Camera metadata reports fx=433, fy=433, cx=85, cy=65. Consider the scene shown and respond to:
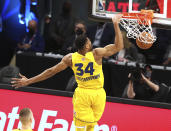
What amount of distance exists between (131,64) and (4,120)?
2.92 m

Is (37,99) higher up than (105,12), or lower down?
lower down

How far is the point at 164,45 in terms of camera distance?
1050 cm

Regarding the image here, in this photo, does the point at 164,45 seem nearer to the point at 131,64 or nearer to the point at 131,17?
the point at 131,64

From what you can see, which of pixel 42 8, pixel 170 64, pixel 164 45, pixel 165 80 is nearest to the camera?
pixel 165 80

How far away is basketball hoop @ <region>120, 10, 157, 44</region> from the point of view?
6.53 meters

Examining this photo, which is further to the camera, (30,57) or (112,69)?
(30,57)

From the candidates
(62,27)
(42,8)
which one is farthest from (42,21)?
(62,27)

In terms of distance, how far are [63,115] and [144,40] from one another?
2.14m

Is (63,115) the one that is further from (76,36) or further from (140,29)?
(76,36)

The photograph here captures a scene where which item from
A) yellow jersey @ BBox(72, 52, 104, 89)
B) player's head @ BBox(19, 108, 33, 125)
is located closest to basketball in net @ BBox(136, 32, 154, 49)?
yellow jersey @ BBox(72, 52, 104, 89)

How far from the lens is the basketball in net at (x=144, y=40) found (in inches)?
252

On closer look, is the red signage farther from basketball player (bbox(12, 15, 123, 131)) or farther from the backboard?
the backboard

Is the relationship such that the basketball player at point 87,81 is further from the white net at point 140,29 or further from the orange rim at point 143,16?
the orange rim at point 143,16

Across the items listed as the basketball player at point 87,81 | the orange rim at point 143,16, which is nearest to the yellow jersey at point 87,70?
the basketball player at point 87,81
